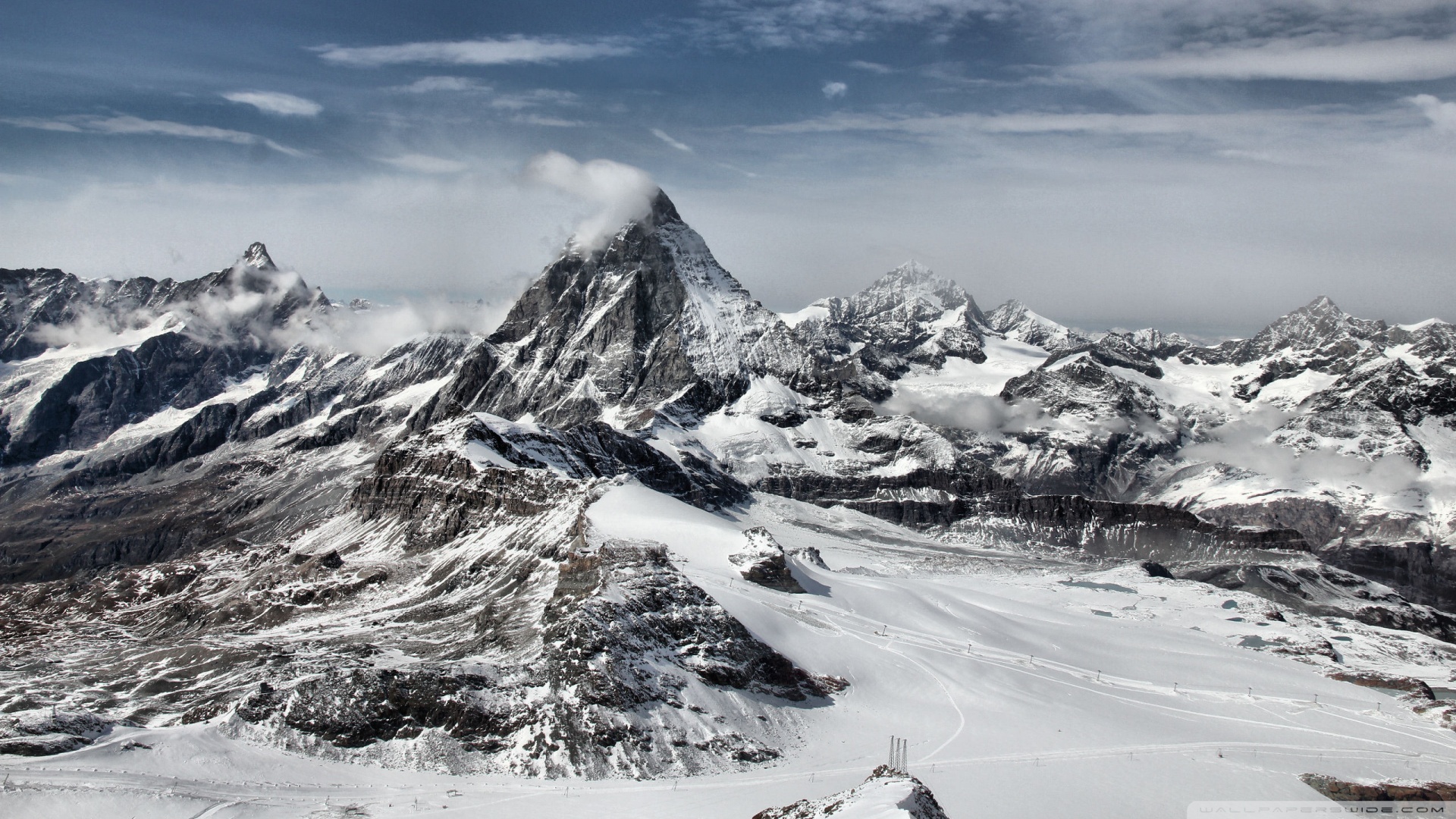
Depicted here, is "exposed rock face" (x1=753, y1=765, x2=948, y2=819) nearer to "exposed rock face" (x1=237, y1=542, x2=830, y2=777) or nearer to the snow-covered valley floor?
the snow-covered valley floor

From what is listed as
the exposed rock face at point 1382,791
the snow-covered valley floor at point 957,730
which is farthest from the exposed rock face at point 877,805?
the exposed rock face at point 1382,791

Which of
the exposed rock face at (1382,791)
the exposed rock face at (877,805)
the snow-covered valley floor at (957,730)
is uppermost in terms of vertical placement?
the exposed rock face at (877,805)

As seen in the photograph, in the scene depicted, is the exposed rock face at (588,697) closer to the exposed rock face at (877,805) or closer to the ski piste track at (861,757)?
the ski piste track at (861,757)

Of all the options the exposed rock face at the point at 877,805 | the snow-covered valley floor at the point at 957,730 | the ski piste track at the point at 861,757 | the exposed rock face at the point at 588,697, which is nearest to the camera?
the exposed rock face at the point at 877,805

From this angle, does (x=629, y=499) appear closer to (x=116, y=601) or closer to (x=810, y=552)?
(x=810, y=552)

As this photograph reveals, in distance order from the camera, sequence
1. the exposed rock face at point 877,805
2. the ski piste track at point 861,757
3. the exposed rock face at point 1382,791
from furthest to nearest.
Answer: the exposed rock face at point 1382,791 < the ski piste track at point 861,757 < the exposed rock face at point 877,805

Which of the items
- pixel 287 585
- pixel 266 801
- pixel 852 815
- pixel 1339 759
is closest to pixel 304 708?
pixel 266 801

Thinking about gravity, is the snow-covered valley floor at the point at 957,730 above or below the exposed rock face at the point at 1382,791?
below

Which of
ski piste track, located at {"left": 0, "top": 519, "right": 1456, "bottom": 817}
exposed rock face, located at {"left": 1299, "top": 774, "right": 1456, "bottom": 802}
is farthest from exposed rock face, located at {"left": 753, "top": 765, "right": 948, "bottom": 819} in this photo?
exposed rock face, located at {"left": 1299, "top": 774, "right": 1456, "bottom": 802}
